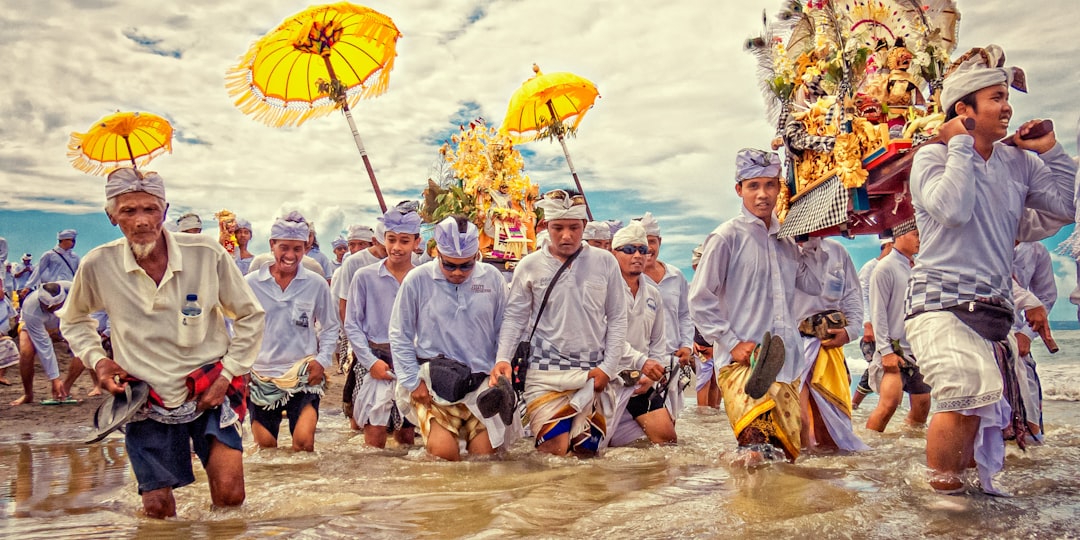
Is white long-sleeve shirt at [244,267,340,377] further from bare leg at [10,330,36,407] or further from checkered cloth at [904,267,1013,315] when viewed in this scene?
bare leg at [10,330,36,407]

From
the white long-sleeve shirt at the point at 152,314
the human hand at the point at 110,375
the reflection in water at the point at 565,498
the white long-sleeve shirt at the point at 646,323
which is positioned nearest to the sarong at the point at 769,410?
the reflection in water at the point at 565,498

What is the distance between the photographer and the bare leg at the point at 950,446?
3869mm

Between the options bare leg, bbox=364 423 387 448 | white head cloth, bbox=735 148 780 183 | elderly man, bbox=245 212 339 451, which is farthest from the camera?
bare leg, bbox=364 423 387 448

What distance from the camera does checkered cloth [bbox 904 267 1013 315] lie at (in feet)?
12.9

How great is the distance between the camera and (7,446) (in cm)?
773

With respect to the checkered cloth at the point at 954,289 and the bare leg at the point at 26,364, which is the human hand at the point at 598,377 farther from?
the bare leg at the point at 26,364

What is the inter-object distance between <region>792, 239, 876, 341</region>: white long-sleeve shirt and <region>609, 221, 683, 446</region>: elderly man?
1.14 m

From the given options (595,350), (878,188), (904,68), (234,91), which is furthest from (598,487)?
(234,91)

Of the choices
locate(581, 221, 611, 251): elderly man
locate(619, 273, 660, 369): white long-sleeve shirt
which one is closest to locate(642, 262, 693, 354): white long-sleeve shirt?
locate(581, 221, 611, 251): elderly man

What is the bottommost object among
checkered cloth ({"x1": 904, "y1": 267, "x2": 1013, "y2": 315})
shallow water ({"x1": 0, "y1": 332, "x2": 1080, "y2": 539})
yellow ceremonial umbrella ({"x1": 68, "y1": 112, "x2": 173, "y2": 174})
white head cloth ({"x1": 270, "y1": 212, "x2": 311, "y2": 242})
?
shallow water ({"x1": 0, "y1": 332, "x2": 1080, "y2": 539})

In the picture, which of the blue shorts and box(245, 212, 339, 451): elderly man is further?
box(245, 212, 339, 451): elderly man

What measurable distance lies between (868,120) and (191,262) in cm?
415

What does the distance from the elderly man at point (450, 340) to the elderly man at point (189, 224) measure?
4810mm

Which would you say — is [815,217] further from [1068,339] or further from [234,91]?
[1068,339]
